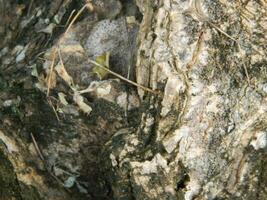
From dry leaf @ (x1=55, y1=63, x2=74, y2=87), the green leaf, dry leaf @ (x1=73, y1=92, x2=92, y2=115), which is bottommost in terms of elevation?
dry leaf @ (x1=73, y1=92, x2=92, y2=115)

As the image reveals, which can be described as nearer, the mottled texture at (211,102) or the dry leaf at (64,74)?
the mottled texture at (211,102)

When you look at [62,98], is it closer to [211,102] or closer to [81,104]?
[81,104]

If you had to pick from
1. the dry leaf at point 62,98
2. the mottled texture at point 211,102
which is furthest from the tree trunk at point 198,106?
the dry leaf at point 62,98

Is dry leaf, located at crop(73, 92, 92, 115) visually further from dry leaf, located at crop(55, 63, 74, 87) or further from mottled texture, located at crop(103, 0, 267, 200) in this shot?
mottled texture, located at crop(103, 0, 267, 200)

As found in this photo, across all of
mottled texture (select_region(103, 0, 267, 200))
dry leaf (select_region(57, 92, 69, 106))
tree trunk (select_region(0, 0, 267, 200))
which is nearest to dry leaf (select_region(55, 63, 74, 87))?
dry leaf (select_region(57, 92, 69, 106))

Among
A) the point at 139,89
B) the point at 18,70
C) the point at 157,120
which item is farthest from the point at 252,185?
the point at 18,70

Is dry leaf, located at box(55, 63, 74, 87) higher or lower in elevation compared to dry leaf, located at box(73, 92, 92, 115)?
higher

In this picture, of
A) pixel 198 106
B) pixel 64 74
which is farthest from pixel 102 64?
pixel 198 106

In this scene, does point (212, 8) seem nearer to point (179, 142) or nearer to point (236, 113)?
point (236, 113)

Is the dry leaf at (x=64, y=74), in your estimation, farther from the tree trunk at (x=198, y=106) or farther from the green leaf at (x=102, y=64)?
the tree trunk at (x=198, y=106)

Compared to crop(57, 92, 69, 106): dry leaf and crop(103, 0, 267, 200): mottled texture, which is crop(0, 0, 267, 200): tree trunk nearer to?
crop(103, 0, 267, 200): mottled texture

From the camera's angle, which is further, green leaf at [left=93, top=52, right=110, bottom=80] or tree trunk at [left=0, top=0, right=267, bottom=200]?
green leaf at [left=93, top=52, right=110, bottom=80]
